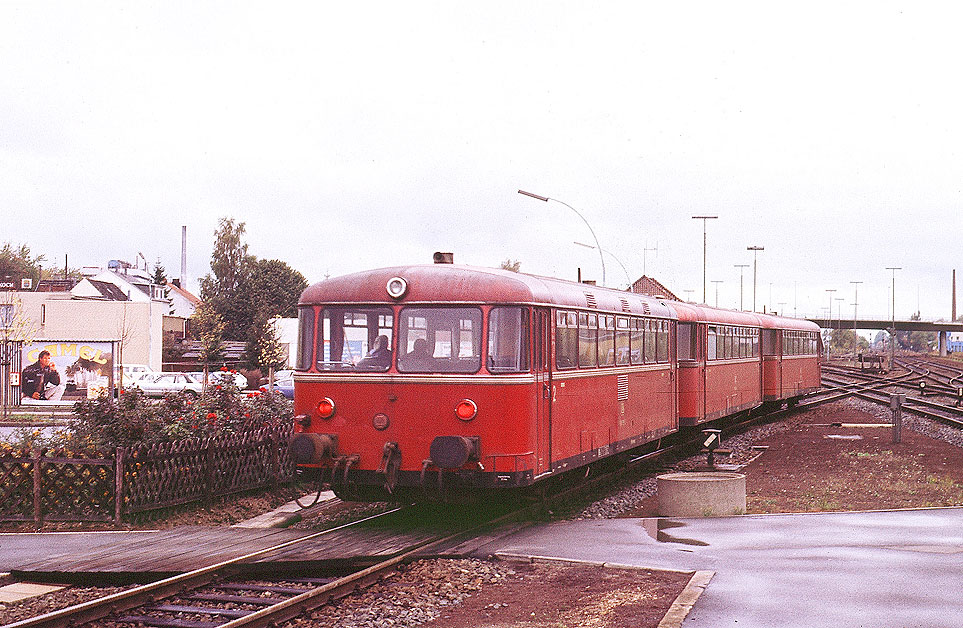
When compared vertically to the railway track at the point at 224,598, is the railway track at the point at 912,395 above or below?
above

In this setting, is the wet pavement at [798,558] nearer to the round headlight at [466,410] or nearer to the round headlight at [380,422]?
the round headlight at [466,410]

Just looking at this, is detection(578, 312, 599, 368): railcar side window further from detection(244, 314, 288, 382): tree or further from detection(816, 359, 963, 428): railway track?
detection(244, 314, 288, 382): tree

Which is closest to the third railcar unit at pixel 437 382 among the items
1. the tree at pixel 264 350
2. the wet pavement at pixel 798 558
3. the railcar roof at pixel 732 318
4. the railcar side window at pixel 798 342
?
the wet pavement at pixel 798 558

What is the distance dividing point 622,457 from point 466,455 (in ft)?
22.4

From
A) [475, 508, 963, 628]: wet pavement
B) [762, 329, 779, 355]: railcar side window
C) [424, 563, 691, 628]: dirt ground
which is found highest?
[762, 329, 779, 355]: railcar side window

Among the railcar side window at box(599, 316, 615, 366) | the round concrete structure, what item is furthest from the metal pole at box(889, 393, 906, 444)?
the round concrete structure

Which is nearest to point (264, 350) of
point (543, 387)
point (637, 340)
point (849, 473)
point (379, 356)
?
point (637, 340)

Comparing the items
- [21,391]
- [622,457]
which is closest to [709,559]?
[622,457]

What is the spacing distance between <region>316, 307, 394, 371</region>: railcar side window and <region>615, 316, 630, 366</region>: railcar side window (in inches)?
180

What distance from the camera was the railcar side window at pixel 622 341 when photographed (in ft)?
51.4

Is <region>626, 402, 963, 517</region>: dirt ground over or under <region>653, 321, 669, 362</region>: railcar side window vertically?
under

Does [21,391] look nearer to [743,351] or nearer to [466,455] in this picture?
[743,351]

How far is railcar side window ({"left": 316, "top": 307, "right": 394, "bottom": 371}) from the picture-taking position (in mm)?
12156

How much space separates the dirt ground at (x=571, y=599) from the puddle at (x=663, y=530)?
159 centimetres
